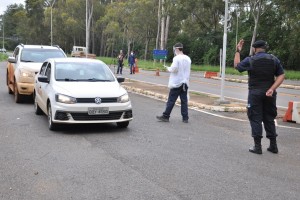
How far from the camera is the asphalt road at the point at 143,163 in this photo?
520 centimetres

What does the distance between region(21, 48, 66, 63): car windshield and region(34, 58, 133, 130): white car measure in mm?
3998

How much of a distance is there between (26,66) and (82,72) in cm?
388

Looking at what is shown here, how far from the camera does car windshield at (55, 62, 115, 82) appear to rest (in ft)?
31.4

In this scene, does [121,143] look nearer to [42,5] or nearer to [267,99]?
[267,99]

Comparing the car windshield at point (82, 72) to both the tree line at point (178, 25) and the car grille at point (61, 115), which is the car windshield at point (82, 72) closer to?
the car grille at point (61, 115)

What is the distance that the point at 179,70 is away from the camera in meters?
10.2

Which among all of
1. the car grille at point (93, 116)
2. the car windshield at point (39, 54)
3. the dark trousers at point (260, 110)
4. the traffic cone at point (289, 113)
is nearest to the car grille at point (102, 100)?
the car grille at point (93, 116)

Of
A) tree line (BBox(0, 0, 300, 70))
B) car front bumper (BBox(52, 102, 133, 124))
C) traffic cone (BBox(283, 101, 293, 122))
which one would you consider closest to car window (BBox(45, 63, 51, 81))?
car front bumper (BBox(52, 102, 133, 124))

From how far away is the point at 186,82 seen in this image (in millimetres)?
10242

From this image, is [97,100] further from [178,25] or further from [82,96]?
[178,25]

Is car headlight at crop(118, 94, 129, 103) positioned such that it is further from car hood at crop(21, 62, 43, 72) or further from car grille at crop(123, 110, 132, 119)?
car hood at crop(21, 62, 43, 72)

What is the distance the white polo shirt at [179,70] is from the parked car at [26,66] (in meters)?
4.66

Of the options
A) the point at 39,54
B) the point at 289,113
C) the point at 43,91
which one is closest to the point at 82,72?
the point at 43,91

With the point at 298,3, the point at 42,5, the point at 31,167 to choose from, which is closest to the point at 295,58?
the point at 298,3
